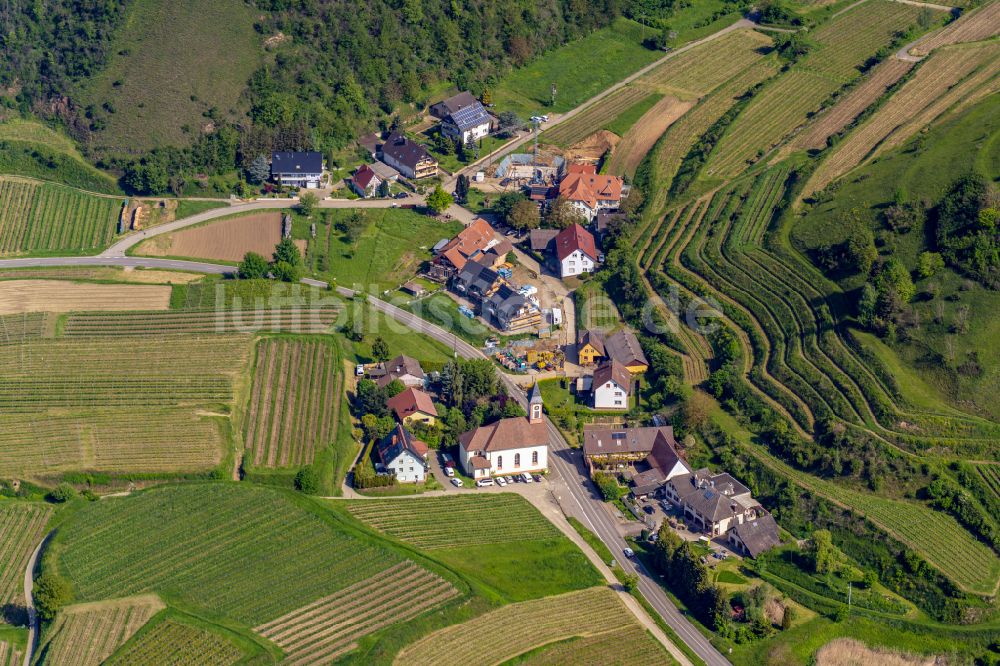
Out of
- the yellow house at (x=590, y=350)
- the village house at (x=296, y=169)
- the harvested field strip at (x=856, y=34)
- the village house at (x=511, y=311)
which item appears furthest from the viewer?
the harvested field strip at (x=856, y=34)

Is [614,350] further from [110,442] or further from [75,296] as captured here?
[75,296]

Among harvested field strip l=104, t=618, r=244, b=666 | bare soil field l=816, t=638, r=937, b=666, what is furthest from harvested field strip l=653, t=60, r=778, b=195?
harvested field strip l=104, t=618, r=244, b=666

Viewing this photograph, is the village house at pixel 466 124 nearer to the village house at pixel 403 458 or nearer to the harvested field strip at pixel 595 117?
the harvested field strip at pixel 595 117

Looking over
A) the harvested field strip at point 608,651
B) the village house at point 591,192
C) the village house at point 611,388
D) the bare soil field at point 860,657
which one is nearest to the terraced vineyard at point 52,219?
the village house at point 591,192

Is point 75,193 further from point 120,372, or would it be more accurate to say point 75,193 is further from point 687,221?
point 687,221

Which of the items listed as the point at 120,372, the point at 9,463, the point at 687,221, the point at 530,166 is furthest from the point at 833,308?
the point at 9,463

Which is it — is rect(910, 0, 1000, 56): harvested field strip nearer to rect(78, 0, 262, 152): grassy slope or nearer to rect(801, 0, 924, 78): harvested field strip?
rect(801, 0, 924, 78): harvested field strip
